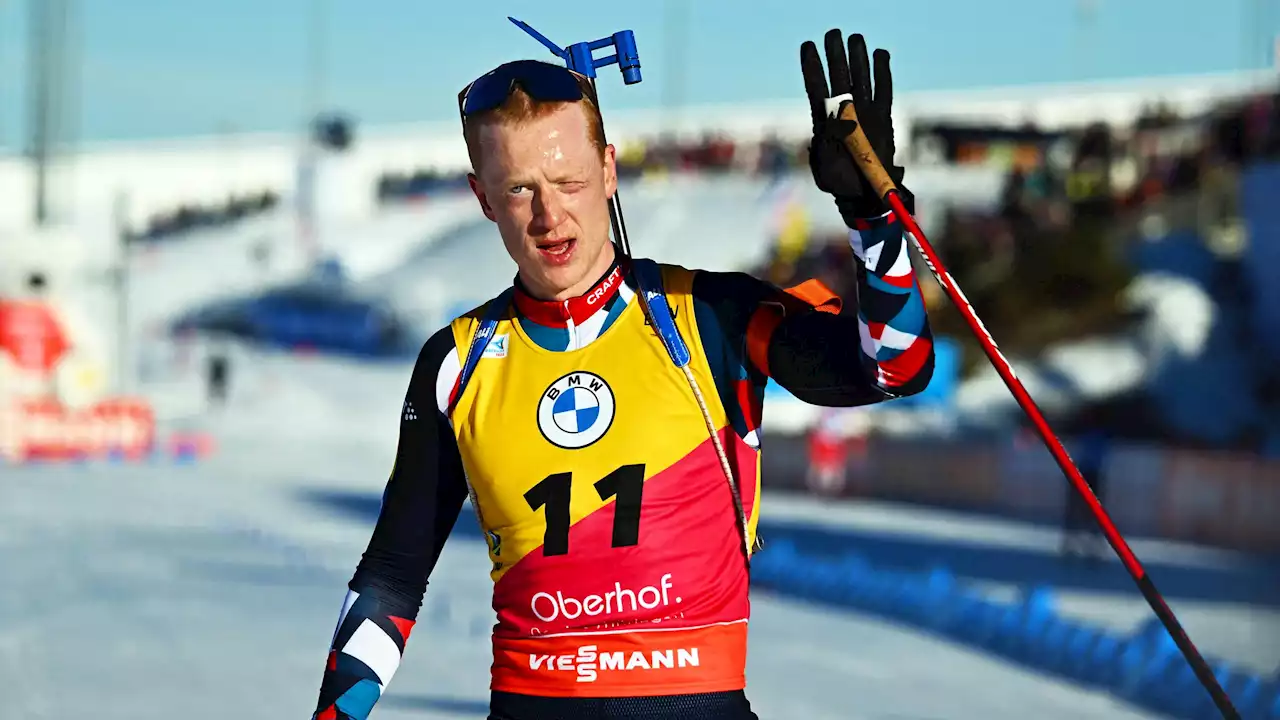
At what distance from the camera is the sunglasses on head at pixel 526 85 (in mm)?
3656

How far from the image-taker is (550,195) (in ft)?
11.9

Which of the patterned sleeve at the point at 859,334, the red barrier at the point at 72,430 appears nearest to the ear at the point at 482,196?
the patterned sleeve at the point at 859,334

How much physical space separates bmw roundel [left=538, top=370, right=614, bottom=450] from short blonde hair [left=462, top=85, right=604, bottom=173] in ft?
1.35

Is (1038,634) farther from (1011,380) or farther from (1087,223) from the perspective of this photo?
(1087,223)

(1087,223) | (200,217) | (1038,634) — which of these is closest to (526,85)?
(1038,634)

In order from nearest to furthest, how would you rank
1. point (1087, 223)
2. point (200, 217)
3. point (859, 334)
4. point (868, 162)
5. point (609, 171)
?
1. point (868, 162)
2. point (859, 334)
3. point (609, 171)
4. point (1087, 223)
5. point (200, 217)

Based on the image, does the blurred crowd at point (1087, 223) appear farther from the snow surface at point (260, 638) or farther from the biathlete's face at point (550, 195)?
the biathlete's face at point (550, 195)

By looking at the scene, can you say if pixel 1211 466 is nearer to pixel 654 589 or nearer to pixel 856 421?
pixel 856 421

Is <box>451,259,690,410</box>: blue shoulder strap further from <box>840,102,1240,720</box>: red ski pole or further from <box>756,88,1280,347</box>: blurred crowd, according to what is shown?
<box>756,88,1280,347</box>: blurred crowd

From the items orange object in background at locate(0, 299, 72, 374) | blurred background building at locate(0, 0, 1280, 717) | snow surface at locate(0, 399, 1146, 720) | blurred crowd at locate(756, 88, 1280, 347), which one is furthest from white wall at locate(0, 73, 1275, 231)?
snow surface at locate(0, 399, 1146, 720)

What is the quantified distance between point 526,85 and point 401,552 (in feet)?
2.83

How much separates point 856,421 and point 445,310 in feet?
71.3

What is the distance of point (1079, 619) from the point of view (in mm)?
15562

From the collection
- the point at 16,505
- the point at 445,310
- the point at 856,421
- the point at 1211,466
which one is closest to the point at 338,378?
the point at 445,310
